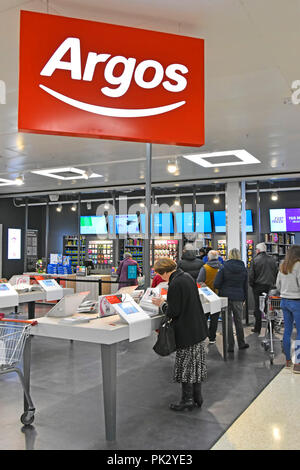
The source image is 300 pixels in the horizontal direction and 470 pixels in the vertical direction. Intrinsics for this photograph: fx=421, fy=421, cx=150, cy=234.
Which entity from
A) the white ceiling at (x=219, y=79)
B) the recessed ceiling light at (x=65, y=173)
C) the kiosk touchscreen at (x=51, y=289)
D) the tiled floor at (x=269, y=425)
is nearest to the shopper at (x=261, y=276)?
the white ceiling at (x=219, y=79)

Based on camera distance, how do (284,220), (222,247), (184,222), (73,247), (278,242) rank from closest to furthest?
(278,242) → (284,220) → (222,247) → (184,222) → (73,247)

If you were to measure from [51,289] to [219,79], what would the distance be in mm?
4672

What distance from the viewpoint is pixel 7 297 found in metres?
6.64

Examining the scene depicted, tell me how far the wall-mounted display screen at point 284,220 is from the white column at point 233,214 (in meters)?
1.47

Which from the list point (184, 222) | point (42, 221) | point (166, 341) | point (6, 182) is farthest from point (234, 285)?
point (42, 221)

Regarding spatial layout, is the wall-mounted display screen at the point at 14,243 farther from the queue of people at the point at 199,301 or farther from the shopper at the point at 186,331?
the shopper at the point at 186,331

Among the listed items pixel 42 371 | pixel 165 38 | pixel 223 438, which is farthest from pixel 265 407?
pixel 165 38

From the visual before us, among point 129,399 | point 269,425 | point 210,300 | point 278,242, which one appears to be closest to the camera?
point 269,425

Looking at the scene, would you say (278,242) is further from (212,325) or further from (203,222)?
(212,325)

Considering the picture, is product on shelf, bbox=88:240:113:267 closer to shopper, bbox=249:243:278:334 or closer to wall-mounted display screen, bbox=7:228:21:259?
wall-mounted display screen, bbox=7:228:21:259

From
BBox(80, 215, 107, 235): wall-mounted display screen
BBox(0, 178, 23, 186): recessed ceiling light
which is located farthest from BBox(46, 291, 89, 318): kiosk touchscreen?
BBox(80, 215, 107, 235): wall-mounted display screen

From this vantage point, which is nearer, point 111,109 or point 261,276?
point 111,109

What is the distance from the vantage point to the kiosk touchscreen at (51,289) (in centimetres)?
752

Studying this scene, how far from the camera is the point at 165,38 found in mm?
3133
